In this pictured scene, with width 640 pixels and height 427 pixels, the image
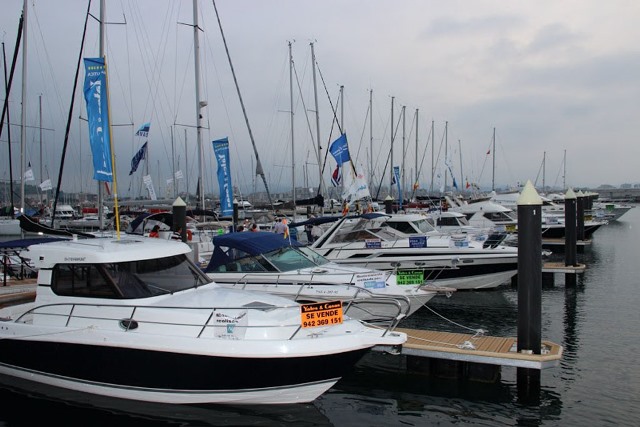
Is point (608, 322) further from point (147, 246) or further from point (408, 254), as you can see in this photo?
point (147, 246)

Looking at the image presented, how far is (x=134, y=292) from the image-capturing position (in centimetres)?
812

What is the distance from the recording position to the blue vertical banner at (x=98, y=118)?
36.0 feet

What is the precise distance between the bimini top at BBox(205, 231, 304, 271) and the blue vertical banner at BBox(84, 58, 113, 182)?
2934mm

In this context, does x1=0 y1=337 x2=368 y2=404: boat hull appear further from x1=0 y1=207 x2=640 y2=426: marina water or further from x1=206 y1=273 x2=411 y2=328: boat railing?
x1=206 y1=273 x2=411 y2=328: boat railing

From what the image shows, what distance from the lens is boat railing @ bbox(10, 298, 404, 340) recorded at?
7.44 m

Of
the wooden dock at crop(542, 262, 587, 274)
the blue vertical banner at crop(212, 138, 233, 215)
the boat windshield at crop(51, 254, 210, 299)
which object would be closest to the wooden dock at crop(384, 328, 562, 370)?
the boat windshield at crop(51, 254, 210, 299)

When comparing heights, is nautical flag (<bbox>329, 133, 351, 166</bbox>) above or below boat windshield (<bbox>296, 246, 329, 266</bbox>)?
above

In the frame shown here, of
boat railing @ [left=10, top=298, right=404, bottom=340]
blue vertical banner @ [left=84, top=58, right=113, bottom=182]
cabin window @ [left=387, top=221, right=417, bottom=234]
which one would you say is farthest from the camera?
cabin window @ [left=387, top=221, right=417, bottom=234]

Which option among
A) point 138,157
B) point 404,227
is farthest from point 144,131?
point 404,227

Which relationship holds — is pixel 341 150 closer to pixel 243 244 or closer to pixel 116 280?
pixel 243 244

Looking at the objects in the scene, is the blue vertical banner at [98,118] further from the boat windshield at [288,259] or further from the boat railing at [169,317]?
the boat windshield at [288,259]

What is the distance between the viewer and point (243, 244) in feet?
40.4

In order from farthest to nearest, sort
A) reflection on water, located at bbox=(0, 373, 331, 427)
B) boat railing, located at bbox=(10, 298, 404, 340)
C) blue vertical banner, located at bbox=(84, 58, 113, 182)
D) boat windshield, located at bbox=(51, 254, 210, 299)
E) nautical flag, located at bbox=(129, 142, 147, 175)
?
nautical flag, located at bbox=(129, 142, 147, 175) → blue vertical banner, located at bbox=(84, 58, 113, 182) → boat windshield, located at bbox=(51, 254, 210, 299) → reflection on water, located at bbox=(0, 373, 331, 427) → boat railing, located at bbox=(10, 298, 404, 340)

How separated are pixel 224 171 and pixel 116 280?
12.9 metres
